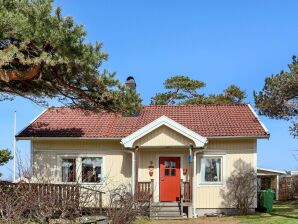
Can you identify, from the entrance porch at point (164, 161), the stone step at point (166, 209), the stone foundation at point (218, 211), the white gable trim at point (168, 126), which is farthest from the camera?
the stone foundation at point (218, 211)

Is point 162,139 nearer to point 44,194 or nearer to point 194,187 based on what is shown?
point 194,187

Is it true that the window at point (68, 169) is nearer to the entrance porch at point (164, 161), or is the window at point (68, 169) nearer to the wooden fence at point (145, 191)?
the entrance porch at point (164, 161)

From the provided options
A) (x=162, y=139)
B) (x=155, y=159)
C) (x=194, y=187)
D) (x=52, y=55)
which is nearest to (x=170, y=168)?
(x=155, y=159)

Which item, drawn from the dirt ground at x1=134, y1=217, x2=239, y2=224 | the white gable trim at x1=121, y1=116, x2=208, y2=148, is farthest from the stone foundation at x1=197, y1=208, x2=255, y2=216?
the white gable trim at x1=121, y1=116, x2=208, y2=148

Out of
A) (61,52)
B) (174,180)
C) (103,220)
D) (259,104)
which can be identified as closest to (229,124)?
(259,104)

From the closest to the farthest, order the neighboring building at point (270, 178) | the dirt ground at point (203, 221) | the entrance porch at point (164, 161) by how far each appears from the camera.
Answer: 1. the dirt ground at point (203, 221)
2. the entrance porch at point (164, 161)
3. the neighboring building at point (270, 178)

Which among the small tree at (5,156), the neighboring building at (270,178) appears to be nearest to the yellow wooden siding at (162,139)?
the small tree at (5,156)

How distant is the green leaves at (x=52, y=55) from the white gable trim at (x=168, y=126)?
6.75 m

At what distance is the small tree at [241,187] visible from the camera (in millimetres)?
24422

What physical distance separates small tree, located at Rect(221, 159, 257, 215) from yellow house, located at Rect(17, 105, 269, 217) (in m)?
0.22

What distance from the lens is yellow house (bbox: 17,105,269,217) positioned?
→ 23828 mm

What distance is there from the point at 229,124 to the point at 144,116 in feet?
15.5

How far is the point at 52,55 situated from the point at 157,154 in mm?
12592

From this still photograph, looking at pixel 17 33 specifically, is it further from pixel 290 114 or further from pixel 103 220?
pixel 290 114
